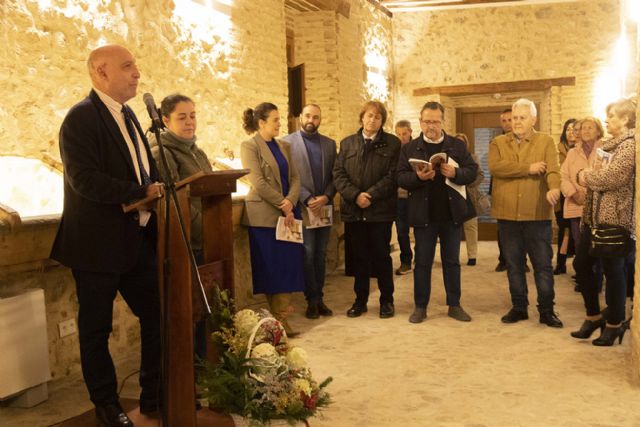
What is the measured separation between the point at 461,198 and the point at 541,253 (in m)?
0.64

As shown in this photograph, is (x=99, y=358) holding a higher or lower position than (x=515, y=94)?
lower

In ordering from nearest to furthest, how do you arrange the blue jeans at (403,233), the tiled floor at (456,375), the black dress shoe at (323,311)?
the tiled floor at (456,375)
the black dress shoe at (323,311)
the blue jeans at (403,233)

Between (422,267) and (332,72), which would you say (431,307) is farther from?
(332,72)

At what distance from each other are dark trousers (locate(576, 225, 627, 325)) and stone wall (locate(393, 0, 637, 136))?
5.75 meters

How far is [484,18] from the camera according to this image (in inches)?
383

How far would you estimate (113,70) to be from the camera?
2801 millimetres

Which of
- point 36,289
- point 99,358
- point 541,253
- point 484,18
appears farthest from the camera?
point 484,18

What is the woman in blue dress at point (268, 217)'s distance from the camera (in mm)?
4516

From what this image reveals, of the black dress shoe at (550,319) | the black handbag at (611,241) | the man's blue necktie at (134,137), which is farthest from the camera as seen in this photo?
the black dress shoe at (550,319)

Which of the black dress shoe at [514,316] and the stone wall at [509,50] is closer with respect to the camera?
the black dress shoe at [514,316]

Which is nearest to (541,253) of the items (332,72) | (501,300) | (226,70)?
(501,300)

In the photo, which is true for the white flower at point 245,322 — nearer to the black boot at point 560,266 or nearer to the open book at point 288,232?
the open book at point 288,232

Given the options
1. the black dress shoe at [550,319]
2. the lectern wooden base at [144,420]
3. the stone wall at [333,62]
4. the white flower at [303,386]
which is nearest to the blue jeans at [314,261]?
the black dress shoe at [550,319]

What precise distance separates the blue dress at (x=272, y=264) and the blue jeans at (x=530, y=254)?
56.4 inches
